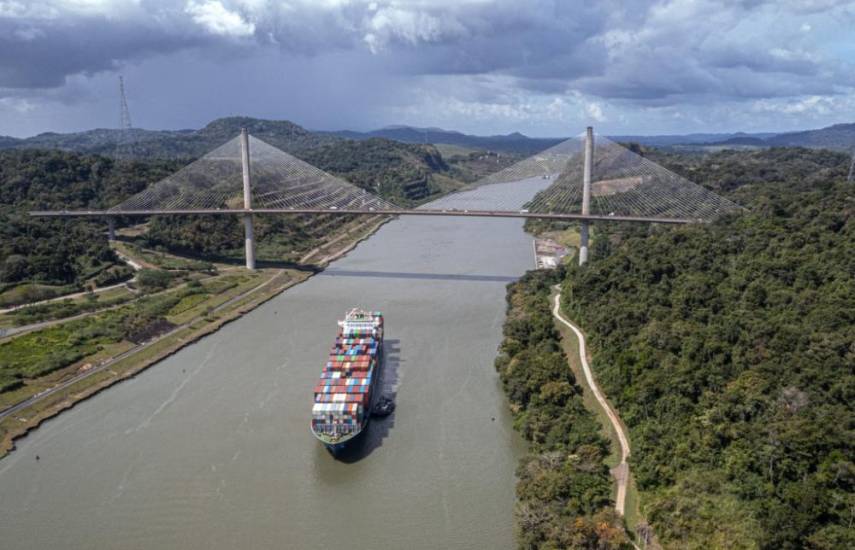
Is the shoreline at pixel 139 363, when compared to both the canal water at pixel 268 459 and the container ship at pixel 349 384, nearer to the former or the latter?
the canal water at pixel 268 459

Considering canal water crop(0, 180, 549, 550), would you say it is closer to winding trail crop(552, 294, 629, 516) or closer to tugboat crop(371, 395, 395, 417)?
tugboat crop(371, 395, 395, 417)

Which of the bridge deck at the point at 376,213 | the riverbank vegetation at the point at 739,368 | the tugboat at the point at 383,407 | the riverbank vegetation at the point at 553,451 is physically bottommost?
the tugboat at the point at 383,407

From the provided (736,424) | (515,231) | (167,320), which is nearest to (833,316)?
(736,424)

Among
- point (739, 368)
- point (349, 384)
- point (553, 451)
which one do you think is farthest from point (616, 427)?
point (349, 384)

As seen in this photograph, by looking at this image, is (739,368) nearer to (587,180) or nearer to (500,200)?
(587,180)

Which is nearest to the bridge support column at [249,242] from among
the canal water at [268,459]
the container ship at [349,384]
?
the canal water at [268,459]

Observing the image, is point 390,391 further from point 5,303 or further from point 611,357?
point 5,303
